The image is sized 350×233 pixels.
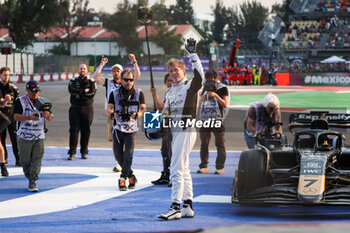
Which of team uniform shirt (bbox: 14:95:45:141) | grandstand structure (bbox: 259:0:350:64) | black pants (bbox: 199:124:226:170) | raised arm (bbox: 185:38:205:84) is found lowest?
black pants (bbox: 199:124:226:170)

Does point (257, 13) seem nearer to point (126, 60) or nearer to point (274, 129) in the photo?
point (126, 60)

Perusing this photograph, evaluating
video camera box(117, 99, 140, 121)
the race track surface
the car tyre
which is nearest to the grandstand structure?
the race track surface

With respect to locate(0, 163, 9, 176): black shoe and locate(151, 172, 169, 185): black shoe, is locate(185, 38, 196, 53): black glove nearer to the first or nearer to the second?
locate(151, 172, 169, 185): black shoe

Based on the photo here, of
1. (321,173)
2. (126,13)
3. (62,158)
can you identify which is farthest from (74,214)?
(126,13)

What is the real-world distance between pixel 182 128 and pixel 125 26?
99935 mm

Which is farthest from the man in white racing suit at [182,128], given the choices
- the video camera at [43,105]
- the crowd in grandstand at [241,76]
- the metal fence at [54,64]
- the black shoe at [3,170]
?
the metal fence at [54,64]

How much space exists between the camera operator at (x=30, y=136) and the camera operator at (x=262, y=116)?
295cm

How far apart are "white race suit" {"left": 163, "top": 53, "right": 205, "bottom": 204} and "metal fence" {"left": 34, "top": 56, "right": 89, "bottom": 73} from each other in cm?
5208

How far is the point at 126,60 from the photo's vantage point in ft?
269

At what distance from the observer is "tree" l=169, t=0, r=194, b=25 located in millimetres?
134125

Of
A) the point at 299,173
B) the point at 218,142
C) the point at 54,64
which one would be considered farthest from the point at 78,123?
the point at 54,64

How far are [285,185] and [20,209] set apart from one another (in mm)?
3305

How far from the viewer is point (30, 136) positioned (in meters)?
9.46

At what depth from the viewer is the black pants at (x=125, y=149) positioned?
937 centimetres
